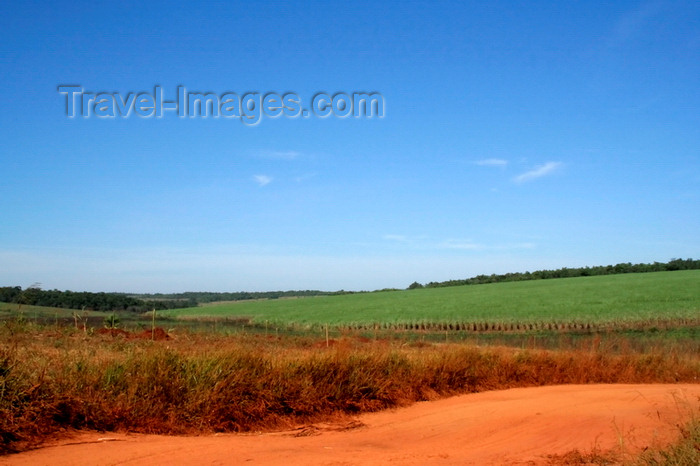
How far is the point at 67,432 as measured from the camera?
6.96 m

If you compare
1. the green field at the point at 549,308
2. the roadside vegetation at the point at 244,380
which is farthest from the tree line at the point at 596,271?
the roadside vegetation at the point at 244,380

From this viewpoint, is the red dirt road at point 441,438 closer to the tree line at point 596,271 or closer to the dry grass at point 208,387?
the dry grass at point 208,387

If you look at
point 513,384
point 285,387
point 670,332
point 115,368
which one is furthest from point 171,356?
point 670,332

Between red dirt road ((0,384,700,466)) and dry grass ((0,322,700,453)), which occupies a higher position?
dry grass ((0,322,700,453))

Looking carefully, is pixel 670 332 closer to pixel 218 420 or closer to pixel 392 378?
pixel 392 378

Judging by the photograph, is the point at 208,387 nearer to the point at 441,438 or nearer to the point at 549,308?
the point at 441,438

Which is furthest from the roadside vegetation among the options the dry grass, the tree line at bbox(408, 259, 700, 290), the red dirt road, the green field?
the tree line at bbox(408, 259, 700, 290)

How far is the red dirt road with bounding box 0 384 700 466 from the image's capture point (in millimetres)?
6340

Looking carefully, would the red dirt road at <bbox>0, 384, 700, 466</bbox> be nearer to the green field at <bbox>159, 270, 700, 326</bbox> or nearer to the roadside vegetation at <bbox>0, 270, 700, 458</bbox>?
the roadside vegetation at <bbox>0, 270, 700, 458</bbox>

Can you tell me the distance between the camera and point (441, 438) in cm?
796

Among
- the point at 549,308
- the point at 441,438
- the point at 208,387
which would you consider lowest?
the point at 549,308

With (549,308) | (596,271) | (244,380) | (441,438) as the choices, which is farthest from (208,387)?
(596,271)

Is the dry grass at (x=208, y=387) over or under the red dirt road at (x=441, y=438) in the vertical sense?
over

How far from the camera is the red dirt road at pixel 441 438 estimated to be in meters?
6.34
